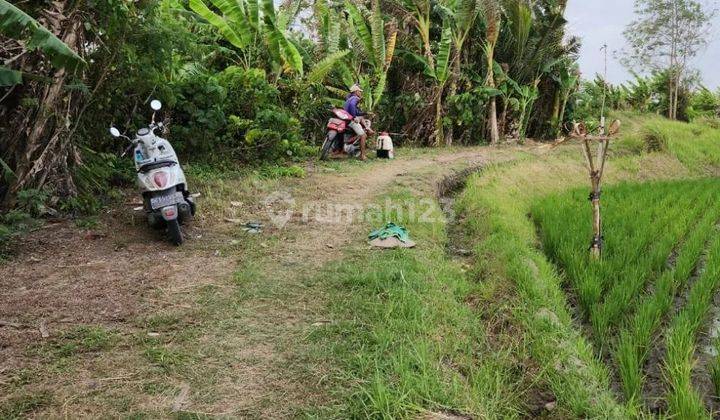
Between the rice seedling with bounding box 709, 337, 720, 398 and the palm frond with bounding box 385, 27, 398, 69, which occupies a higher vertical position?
the palm frond with bounding box 385, 27, 398, 69

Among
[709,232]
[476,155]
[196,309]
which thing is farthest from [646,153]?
[196,309]

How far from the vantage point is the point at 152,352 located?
8.09 feet

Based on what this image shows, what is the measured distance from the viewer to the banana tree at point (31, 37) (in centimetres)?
270

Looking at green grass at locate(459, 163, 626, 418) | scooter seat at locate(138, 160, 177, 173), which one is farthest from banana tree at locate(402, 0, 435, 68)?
scooter seat at locate(138, 160, 177, 173)

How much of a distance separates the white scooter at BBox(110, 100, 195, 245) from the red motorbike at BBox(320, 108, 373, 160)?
396 cm

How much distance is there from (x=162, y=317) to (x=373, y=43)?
7739 millimetres

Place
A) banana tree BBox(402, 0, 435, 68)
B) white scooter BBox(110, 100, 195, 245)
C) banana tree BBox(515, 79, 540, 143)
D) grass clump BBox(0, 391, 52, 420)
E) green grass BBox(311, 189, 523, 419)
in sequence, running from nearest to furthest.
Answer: grass clump BBox(0, 391, 52, 420) → green grass BBox(311, 189, 523, 419) → white scooter BBox(110, 100, 195, 245) → banana tree BBox(402, 0, 435, 68) → banana tree BBox(515, 79, 540, 143)

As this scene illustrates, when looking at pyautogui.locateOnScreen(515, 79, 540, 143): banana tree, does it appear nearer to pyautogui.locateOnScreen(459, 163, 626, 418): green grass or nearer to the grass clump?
pyautogui.locateOnScreen(459, 163, 626, 418): green grass

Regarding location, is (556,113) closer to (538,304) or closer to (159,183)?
(538,304)

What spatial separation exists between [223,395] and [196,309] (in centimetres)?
94

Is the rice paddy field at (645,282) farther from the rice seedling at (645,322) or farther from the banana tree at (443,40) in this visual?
the banana tree at (443,40)

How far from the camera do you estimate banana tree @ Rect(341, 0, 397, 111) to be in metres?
9.27

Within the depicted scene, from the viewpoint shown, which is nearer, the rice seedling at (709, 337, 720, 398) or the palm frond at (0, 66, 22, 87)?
the rice seedling at (709, 337, 720, 398)

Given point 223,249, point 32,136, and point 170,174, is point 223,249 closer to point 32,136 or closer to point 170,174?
point 170,174
